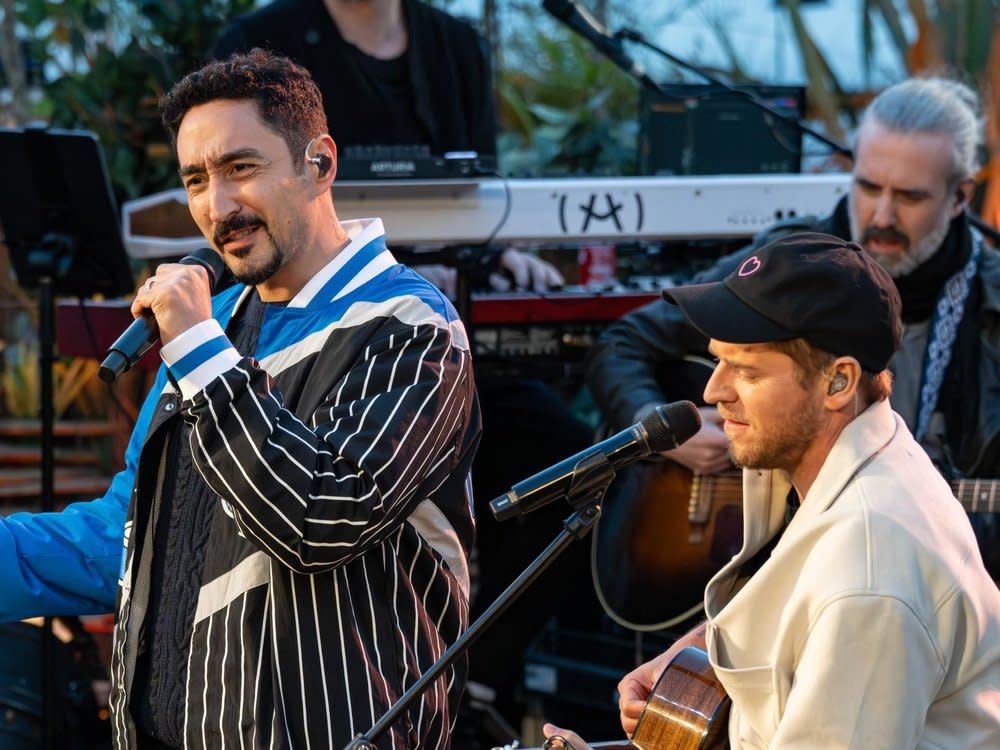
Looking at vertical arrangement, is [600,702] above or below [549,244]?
below

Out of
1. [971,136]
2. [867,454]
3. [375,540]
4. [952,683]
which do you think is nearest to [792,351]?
[867,454]

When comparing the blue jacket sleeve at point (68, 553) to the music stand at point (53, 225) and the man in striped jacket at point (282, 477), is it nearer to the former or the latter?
the man in striped jacket at point (282, 477)

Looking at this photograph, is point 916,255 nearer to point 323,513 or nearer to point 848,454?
point 848,454

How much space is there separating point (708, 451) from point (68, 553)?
185 centimetres

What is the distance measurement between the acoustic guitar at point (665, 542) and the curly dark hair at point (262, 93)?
1.80 m

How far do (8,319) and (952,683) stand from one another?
614 centimetres

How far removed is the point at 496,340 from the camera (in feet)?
13.1

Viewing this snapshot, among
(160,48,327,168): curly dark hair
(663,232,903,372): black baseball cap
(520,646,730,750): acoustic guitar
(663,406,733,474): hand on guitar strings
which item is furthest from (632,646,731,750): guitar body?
(663,406,733,474): hand on guitar strings

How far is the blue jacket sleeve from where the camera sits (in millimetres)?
2377

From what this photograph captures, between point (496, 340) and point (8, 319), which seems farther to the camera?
point (8, 319)

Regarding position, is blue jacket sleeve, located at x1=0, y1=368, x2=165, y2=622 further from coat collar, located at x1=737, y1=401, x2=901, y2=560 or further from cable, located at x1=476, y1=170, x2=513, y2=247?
cable, located at x1=476, y1=170, x2=513, y2=247

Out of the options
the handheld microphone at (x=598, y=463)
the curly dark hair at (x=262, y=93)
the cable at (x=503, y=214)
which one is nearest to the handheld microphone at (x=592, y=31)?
the cable at (x=503, y=214)

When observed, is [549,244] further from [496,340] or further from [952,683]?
[952,683]

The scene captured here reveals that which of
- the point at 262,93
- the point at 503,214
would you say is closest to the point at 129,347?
the point at 262,93
